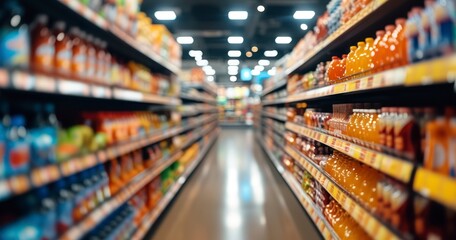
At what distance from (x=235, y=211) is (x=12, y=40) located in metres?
3.03

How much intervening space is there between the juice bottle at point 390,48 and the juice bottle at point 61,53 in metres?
1.54

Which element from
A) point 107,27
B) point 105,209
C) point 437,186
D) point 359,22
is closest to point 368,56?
point 359,22

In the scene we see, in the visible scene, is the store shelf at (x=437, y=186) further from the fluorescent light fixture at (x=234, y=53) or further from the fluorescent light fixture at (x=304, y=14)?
the fluorescent light fixture at (x=234, y=53)

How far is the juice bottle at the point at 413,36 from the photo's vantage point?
4.05 ft

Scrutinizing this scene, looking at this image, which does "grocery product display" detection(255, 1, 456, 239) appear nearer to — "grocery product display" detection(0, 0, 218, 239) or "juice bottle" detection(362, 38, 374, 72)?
"juice bottle" detection(362, 38, 374, 72)

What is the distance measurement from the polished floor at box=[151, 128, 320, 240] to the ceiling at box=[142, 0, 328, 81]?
4.42 meters

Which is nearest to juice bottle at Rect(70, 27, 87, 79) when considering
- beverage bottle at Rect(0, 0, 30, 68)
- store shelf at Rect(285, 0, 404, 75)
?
beverage bottle at Rect(0, 0, 30, 68)

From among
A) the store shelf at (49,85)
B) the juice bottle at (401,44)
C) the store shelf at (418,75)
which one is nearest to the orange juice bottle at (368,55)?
the store shelf at (418,75)

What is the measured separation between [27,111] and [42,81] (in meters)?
0.38

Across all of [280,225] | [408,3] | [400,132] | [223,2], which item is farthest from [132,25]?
[223,2]

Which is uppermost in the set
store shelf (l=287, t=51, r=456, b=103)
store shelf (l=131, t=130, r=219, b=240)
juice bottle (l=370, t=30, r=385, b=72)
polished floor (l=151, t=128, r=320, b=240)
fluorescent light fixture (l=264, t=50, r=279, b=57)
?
fluorescent light fixture (l=264, t=50, r=279, b=57)

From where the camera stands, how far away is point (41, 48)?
148cm

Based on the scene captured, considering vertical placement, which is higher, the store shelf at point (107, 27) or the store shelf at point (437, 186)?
the store shelf at point (107, 27)

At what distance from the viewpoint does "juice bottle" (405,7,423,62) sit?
4.05 ft
